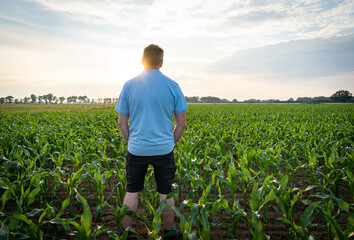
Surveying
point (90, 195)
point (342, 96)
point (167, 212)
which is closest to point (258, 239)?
point (167, 212)

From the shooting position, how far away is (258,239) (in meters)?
2.11

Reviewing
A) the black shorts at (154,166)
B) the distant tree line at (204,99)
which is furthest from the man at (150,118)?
the distant tree line at (204,99)

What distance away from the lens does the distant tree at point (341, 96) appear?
107375 millimetres

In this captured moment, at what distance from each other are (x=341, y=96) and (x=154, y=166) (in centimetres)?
14375

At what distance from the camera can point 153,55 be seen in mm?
2217

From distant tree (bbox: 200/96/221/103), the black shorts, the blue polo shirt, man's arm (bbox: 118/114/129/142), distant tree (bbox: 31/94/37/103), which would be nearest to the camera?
the blue polo shirt

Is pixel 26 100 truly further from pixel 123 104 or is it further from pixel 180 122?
pixel 180 122

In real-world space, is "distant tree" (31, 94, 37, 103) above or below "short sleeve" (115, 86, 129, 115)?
above

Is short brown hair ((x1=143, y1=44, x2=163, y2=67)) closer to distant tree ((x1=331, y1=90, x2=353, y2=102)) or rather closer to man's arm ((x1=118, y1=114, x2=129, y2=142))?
man's arm ((x1=118, y1=114, x2=129, y2=142))

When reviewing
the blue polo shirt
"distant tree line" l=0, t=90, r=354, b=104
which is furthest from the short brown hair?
"distant tree line" l=0, t=90, r=354, b=104

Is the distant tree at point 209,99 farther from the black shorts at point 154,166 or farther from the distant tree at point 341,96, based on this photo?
the black shorts at point 154,166

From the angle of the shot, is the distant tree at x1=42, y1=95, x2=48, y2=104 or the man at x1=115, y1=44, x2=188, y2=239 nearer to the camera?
the man at x1=115, y1=44, x2=188, y2=239

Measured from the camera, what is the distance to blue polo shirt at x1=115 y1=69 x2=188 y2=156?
215cm

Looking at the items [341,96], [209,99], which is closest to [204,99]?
[209,99]
